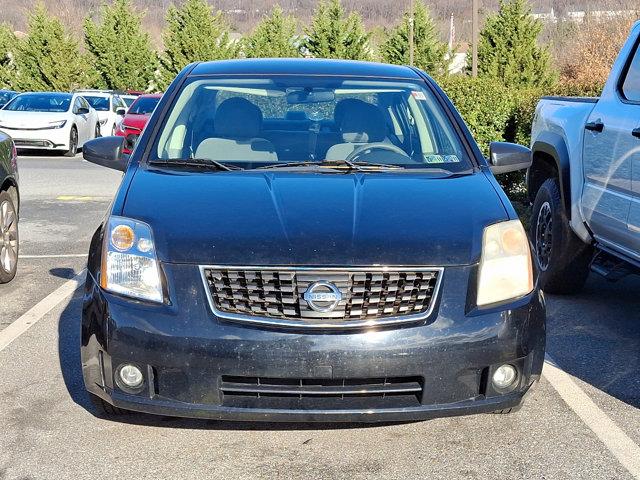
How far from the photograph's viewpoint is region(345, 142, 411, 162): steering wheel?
4.80 meters

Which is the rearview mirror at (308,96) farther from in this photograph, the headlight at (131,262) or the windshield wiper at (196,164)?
the headlight at (131,262)

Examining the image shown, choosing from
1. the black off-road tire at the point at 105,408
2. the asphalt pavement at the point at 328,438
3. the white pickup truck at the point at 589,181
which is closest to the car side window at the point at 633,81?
the white pickup truck at the point at 589,181

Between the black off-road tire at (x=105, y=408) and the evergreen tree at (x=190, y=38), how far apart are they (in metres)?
46.3

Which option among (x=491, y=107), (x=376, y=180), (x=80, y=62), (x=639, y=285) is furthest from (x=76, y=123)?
(x=80, y=62)

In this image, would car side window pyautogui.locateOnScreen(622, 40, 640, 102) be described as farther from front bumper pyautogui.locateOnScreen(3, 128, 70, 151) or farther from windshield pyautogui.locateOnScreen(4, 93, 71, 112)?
windshield pyautogui.locateOnScreen(4, 93, 71, 112)

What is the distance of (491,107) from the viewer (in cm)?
1293

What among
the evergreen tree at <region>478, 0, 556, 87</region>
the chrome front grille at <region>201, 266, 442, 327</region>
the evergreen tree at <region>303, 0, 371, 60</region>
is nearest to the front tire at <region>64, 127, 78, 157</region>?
the chrome front grille at <region>201, 266, 442, 327</region>

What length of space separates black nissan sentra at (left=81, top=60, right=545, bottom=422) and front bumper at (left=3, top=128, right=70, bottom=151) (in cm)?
1740

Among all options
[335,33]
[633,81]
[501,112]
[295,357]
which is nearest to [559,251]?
[633,81]

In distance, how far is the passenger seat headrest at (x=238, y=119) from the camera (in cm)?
489

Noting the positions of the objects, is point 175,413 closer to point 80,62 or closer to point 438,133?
point 438,133

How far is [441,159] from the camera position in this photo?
15.6ft

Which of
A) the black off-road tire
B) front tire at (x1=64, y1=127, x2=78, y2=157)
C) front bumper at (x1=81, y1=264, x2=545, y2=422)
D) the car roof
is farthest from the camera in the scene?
front tire at (x1=64, y1=127, x2=78, y2=157)

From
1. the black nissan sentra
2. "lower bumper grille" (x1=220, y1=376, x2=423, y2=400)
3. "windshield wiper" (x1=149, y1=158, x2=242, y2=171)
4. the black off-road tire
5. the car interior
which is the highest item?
the car interior
